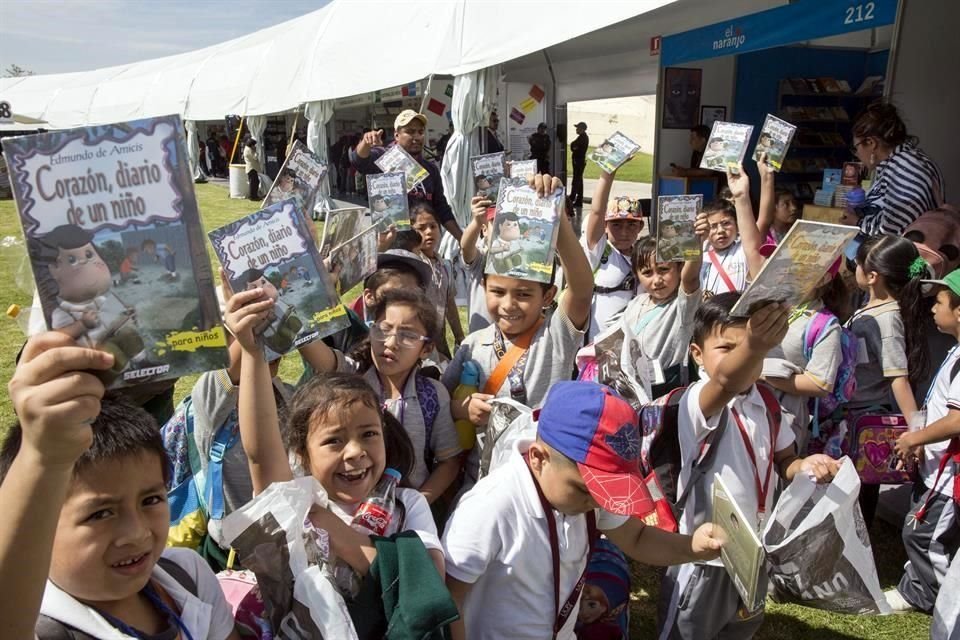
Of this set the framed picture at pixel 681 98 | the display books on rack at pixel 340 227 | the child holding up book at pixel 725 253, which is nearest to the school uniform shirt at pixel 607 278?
the child holding up book at pixel 725 253

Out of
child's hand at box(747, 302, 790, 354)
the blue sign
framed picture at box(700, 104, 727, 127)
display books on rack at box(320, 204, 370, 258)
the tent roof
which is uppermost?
the tent roof

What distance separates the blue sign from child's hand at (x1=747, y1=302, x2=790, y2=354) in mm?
4286

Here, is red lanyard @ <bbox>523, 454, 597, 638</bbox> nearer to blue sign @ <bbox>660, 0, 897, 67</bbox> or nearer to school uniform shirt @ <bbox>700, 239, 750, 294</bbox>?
school uniform shirt @ <bbox>700, 239, 750, 294</bbox>

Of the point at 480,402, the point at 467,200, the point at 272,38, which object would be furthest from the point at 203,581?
the point at 272,38

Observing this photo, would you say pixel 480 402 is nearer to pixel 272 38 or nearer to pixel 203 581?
pixel 203 581

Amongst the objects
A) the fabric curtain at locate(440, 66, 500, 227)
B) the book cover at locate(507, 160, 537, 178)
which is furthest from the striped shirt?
the fabric curtain at locate(440, 66, 500, 227)

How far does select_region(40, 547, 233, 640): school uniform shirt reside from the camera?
3.72 ft

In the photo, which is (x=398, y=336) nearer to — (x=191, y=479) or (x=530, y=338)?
(x=530, y=338)

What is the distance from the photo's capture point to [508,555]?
1.69 metres

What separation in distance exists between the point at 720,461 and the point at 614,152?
2.07 m

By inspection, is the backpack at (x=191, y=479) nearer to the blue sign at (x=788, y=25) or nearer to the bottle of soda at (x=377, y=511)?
the bottle of soda at (x=377, y=511)

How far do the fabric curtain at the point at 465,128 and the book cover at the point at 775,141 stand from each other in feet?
12.8

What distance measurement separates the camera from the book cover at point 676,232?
3.00 metres

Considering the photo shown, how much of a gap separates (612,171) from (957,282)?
1.63 m
